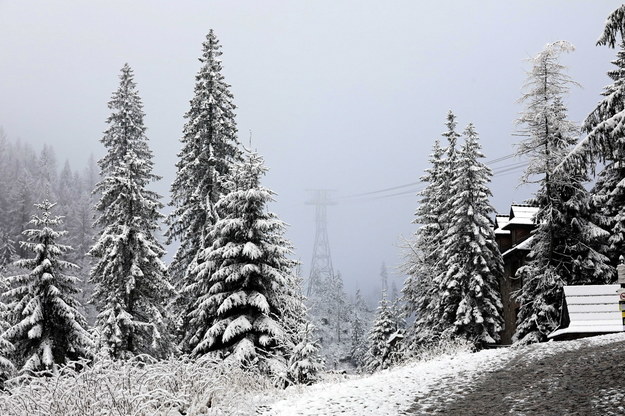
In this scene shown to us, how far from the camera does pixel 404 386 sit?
32.2 feet

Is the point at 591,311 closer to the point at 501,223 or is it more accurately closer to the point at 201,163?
the point at 201,163

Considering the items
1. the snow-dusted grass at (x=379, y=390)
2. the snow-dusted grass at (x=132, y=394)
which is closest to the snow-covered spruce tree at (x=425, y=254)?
the snow-dusted grass at (x=379, y=390)

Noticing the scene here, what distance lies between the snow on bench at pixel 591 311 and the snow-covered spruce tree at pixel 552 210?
943cm

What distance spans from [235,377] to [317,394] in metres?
1.49

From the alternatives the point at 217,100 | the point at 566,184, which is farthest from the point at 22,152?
the point at 566,184

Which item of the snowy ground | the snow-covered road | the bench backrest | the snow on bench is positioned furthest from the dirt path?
the bench backrest

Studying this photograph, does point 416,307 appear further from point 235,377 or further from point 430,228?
point 235,377

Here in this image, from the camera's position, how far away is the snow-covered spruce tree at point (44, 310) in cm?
2303

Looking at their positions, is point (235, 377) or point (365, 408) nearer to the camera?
point (365, 408)

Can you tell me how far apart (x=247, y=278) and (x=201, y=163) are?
9.22 metres

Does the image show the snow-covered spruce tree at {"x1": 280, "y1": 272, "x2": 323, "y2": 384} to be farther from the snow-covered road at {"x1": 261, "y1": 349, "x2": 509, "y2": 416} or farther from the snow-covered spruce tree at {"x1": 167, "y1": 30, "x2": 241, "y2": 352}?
the snow-covered spruce tree at {"x1": 167, "y1": 30, "x2": 241, "y2": 352}

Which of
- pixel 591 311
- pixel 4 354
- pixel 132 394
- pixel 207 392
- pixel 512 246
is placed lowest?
pixel 4 354

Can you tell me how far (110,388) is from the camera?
7.63 meters

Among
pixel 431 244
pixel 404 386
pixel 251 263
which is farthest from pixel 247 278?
pixel 431 244
